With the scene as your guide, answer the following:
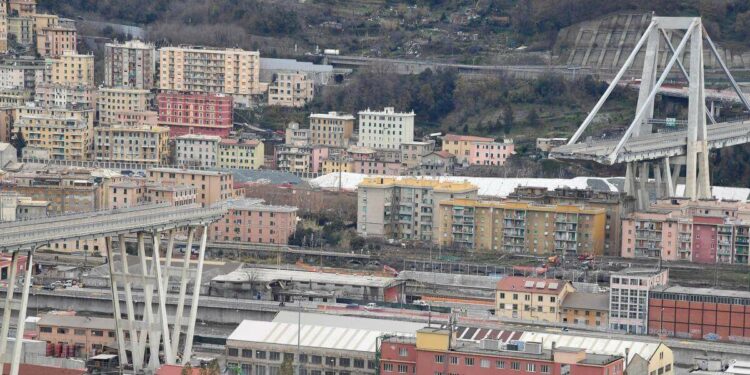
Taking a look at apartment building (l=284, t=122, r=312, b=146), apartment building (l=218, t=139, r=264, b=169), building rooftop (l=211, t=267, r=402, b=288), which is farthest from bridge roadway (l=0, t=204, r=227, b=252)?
apartment building (l=284, t=122, r=312, b=146)

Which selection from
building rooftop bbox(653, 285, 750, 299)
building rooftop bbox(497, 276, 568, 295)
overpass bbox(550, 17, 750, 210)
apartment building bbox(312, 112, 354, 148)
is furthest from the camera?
apartment building bbox(312, 112, 354, 148)

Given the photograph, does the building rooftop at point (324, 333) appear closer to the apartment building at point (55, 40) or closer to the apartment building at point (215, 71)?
the apartment building at point (215, 71)

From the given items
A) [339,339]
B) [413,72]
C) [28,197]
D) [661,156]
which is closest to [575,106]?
[413,72]

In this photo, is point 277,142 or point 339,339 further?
point 277,142

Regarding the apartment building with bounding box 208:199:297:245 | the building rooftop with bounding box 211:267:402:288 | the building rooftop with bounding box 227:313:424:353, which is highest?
the apartment building with bounding box 208:199:297:245

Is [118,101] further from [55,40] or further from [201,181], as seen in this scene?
[201,181]

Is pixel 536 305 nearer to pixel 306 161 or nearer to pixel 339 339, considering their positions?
pixel 339 339

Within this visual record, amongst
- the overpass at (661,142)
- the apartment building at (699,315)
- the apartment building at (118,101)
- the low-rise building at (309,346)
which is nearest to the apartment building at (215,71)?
the apartment building at (118,101)

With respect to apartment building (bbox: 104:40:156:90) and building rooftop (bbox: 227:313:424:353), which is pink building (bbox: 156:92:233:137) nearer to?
apartment building (bbox: 104:40:156:90)
